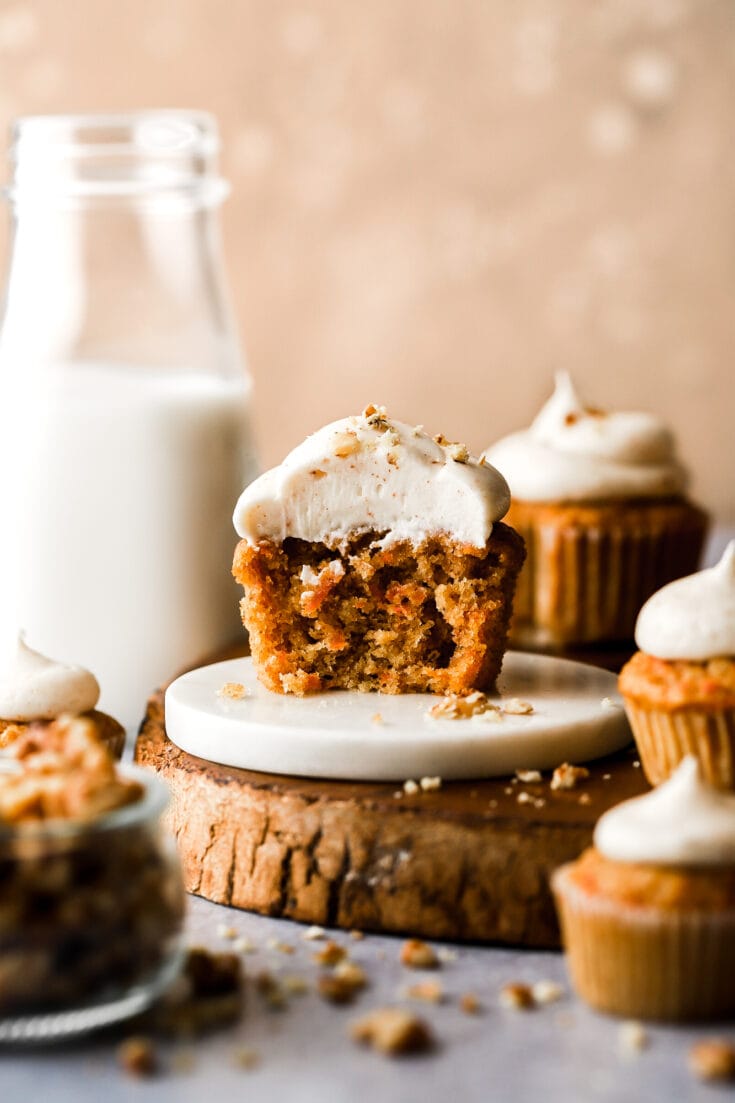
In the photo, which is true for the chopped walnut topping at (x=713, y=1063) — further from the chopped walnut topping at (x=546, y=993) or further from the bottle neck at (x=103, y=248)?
the bottle neck at (x=103, y=248)

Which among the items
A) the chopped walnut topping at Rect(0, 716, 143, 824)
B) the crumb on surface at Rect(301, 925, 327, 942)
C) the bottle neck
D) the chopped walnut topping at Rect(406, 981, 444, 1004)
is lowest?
the crumb on surface at Rect(301, 925, 327, 942)

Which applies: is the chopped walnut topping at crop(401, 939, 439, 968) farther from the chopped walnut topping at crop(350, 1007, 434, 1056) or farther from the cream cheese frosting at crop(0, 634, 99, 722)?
the cream cheese frosting at crop(0, 634, 99, 722)

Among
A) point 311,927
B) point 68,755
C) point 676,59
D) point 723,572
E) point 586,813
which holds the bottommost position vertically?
point 311,927

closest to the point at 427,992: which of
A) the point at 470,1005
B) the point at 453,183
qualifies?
the point at 470,1005

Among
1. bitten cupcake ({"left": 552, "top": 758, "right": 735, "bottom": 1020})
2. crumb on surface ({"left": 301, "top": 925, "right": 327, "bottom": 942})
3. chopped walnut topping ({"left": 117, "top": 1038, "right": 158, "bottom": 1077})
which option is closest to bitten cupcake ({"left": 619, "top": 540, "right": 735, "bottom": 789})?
bitten cupcake ({"left": 552, "top": 758, "right": 735, "bottom": 1020})

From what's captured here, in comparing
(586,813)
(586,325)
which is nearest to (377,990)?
(586,813)

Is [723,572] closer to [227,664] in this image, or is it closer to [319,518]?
[319,518]
